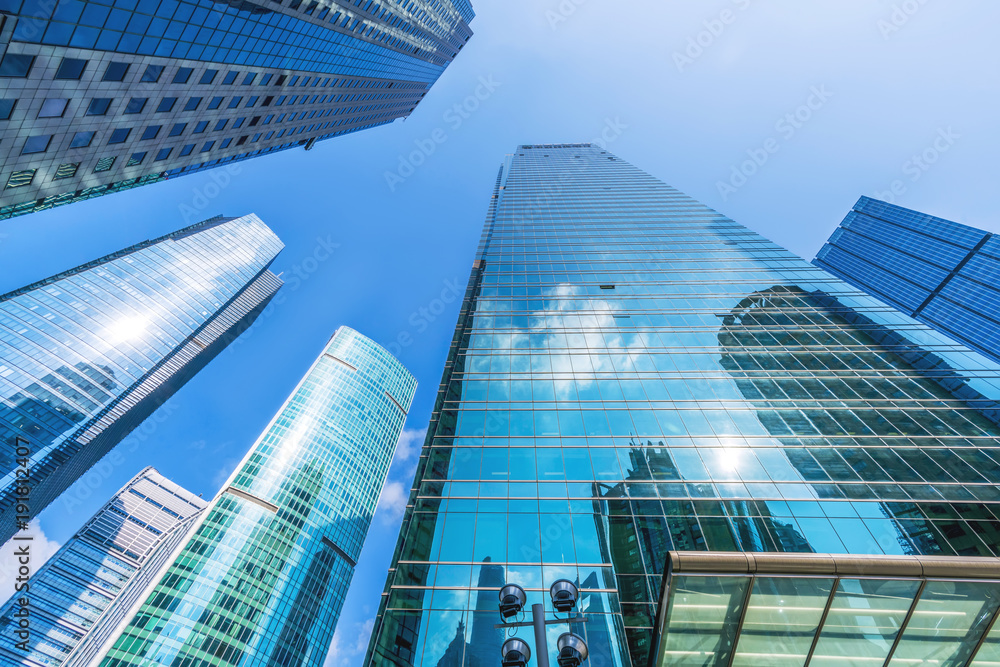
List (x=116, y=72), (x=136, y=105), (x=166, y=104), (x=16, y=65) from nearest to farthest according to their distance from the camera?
(x=16, y=65)
(x=116, y=72)
(x=136, y=105)
(x=166, y=104)

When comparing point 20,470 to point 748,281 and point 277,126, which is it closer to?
point 277,126

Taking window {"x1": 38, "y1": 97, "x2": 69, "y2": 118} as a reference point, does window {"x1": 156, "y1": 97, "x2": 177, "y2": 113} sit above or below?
above

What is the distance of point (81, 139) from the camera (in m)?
26.5

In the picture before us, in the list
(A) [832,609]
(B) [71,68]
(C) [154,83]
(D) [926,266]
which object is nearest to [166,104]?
(C) [154,83]

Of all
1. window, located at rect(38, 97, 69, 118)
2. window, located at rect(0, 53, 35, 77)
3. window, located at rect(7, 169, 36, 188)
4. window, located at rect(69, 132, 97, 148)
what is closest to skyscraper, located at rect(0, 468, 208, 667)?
window, located at rect(7, 169, 36, 188)

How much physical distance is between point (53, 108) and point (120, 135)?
6643 millimetres

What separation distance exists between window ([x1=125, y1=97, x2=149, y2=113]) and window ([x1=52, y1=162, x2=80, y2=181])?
4.81 m

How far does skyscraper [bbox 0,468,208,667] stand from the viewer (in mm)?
100375

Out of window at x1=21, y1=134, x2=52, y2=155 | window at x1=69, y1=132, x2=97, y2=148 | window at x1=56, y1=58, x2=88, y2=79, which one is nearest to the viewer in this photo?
window at x1=56, y1=58, x2=88, y2=79

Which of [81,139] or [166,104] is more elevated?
[166,104]

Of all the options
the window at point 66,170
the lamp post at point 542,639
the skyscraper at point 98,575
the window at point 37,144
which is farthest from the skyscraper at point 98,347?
the lamp post at point 542,639

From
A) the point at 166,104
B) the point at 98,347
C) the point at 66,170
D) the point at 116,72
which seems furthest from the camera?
the point at 98,347

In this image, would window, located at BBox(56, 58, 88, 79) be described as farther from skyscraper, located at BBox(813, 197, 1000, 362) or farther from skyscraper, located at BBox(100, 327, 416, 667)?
skyscraper, located at BBox(813, 197, 1000, 362)

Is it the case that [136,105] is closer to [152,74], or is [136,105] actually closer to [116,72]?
[152,74]
